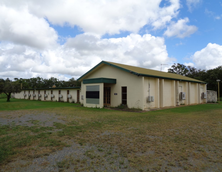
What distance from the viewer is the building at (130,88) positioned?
1468 centimetres

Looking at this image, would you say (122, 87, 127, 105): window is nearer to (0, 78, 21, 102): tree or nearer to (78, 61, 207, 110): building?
(78, 61, 207, 110): building

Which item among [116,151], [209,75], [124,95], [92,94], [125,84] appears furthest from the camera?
[209,75]

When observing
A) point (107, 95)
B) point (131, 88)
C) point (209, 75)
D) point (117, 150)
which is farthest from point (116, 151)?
point (209, 75)

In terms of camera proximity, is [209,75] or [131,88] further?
[209,75]

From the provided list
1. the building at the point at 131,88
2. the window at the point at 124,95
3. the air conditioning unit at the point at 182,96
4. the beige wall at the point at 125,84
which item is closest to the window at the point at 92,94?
the building at the point at 131,88

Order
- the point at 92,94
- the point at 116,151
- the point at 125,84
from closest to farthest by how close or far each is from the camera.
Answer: the point at 116,151, the point at 125,84, the point at 92,94

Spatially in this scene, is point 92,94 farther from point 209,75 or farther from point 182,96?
point 209,75

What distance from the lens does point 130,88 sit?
1527 cm

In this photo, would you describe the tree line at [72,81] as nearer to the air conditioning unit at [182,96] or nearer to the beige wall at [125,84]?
the beige wall at [125,84]

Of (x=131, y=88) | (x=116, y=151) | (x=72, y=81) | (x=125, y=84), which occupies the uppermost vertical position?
(x=72, y=81)

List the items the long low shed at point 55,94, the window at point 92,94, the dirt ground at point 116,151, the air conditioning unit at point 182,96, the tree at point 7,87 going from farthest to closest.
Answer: the long low shed at point 55,94 → the tree at point 7,87 → the air conditioning unit at point 182,96 → the window at point 92,94 → the dirt ground at point 116,151

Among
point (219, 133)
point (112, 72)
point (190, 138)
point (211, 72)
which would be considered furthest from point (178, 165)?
point (211, 72)

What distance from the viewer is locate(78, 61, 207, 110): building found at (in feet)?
48.2

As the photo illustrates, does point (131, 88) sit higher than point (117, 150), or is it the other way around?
point (131, 88)
